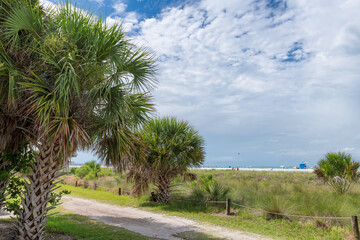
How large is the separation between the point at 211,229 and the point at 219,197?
14.7 feet

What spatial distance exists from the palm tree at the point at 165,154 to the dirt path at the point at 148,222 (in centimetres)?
184

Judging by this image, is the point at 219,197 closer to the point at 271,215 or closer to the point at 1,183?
the point at 271,215

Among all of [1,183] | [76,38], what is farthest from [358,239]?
[1,183]

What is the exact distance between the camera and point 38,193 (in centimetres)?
665

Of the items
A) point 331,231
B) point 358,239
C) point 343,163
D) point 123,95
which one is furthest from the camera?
point 343,163

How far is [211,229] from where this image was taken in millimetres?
9688

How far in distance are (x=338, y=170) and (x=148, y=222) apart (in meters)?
11.8

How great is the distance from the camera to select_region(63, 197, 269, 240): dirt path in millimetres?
8961

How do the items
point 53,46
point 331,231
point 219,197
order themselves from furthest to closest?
point 219,197
point 331,231
point 53,46

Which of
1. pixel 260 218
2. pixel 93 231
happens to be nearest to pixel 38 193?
pixel 93 231

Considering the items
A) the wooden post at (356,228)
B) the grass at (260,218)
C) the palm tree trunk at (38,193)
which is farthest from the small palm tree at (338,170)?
the palm tree trunk at (38,193)

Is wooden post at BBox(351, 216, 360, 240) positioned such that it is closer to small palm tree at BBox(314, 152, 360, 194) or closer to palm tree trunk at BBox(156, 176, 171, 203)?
small palm tree at BBox(314, 152, 360, 194)

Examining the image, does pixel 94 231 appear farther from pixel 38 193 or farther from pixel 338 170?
pixel 338 170

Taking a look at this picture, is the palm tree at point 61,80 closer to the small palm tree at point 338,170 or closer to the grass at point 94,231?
the grass at point 94,231
